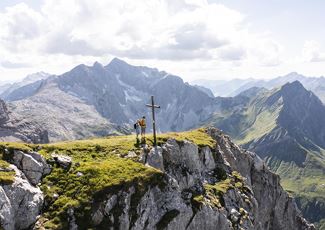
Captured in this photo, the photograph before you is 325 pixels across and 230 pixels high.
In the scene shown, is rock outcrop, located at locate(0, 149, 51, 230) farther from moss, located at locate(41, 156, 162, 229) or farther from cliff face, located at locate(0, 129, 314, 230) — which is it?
moss, located at locate(41, 156, 162, 229)

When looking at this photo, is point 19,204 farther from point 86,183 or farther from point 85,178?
point 85,178

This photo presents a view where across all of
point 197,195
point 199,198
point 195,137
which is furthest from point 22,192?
point 195,137

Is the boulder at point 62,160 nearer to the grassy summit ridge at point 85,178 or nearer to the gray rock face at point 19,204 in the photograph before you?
the grassy summit ridge at point 85,178

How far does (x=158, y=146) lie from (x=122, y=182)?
57.7 ft

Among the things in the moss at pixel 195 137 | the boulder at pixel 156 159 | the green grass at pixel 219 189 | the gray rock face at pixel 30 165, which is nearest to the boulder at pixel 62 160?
the gray rock face at pixel 30 165

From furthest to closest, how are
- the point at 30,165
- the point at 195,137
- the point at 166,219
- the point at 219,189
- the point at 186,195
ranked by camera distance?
the point at 195,137, the point at 219,189, the point at 186,195, the point at 166,219, the point at 30,165

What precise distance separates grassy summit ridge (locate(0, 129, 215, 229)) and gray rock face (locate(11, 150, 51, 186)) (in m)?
0.88

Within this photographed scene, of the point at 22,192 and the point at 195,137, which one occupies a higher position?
the point at 22,192

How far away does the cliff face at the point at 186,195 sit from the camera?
5453 cm

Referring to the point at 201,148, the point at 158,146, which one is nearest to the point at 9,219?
the point at 158,146

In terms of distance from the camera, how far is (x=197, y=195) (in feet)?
229

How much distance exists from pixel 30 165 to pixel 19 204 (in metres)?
7.29

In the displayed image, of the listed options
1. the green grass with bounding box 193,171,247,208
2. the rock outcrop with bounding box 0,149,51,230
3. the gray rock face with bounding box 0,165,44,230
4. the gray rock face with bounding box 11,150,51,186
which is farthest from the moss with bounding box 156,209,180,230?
the gray rock face with bounding box 11,150,51,186

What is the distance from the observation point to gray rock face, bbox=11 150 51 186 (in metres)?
54.9
